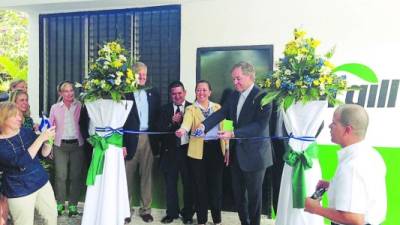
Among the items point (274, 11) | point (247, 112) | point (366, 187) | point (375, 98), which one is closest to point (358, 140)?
point (366, 187)

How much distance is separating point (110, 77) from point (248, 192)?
1.79m

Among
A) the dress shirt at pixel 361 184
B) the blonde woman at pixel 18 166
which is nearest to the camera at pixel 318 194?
the dress shirt at pixel 361 184

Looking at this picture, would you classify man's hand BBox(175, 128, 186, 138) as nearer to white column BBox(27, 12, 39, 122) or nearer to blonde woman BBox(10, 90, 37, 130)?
blonde woman BBox(10, 90, 37, 130)

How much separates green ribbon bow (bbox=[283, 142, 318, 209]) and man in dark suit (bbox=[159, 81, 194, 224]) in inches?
60.8

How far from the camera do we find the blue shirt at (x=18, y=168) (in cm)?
325

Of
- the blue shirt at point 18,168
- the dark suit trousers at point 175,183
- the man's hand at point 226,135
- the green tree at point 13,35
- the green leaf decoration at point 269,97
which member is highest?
the green tree at point 13,35

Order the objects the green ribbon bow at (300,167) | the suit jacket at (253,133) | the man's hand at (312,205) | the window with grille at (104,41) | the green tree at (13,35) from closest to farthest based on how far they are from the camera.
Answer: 1. the man's hand at (312,205)
2. the green ribbon bow at (300,167)
3. the suit jacket at (253,133)
4. the window with grille at (104,41)
5. the green tree at (13,35)

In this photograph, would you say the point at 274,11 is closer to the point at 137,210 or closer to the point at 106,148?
the point at 106,148

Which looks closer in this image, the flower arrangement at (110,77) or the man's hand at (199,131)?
the flower arrangement at (110,77)

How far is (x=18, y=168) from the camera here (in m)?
3.30

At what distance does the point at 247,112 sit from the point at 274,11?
5.17 ft

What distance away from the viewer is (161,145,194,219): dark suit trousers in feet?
14.9

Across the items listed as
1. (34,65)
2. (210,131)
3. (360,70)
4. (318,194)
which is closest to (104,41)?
(34,65)

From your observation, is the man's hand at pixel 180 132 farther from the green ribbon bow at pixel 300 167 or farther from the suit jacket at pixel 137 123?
the green ribbon bow at pixel 300 167
